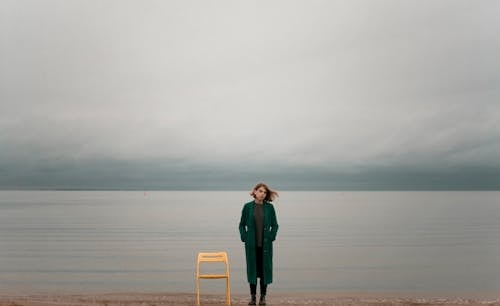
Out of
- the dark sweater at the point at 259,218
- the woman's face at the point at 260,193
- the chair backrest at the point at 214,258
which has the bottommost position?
the chair backrest at the point at 214,258

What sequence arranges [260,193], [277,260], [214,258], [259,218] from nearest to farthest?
[260,193] < [259,218] < [214,258] < [277,260]

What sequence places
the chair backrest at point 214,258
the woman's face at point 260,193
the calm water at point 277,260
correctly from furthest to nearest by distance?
the calm water at point 277,260
the chair backrest at point 214,258
the woman's face at point 260,193

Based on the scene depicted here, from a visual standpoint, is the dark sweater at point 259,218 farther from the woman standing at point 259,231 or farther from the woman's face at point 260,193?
the woman's face at point 260,193

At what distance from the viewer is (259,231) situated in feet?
40.5

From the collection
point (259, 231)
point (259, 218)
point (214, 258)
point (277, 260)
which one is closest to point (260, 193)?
point (259, 218)

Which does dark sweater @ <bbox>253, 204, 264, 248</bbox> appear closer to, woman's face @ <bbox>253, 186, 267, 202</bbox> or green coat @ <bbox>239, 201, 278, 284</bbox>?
green coat @ <bbox>239, 201, 278, 284</bbox>

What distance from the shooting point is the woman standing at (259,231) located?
12.3m

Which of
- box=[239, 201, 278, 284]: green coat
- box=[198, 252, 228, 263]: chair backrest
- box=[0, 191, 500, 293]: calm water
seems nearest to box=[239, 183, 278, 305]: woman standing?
box=[239, 201, 278, 284]: green coat

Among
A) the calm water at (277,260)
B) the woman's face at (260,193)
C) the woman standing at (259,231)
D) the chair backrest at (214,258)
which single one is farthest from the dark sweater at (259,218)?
the calm water at (277,260)

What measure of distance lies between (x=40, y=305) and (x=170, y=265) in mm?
16494

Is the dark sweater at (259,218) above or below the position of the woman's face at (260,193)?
below

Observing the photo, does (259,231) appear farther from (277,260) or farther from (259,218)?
(277,260)

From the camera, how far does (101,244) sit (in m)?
43.3

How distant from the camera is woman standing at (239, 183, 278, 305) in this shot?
40.3 feet
